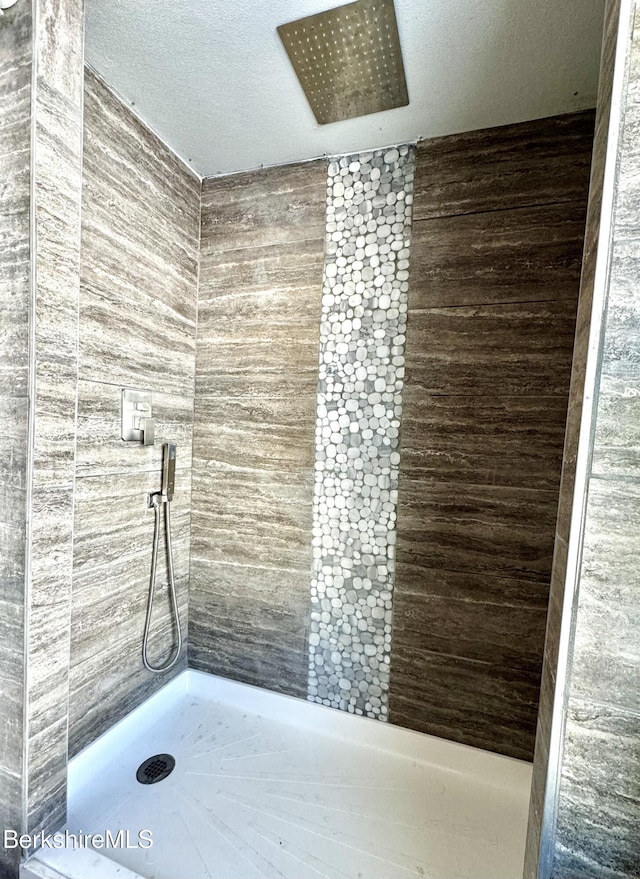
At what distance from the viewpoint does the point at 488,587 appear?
4.92ft

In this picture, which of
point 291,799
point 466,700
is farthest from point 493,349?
point 291,799

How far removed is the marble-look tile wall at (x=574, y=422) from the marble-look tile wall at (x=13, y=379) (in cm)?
122

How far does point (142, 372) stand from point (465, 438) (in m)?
1.26

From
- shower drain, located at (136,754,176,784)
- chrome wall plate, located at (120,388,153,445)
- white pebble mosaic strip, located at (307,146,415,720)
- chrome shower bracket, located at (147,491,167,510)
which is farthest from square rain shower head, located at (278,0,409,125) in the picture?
shower drain, located at (136,754,176,784)

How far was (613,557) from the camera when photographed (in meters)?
0.72

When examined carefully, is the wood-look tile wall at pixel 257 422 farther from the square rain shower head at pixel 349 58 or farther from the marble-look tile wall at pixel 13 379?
the marble-look tile wall at pixel 13 379

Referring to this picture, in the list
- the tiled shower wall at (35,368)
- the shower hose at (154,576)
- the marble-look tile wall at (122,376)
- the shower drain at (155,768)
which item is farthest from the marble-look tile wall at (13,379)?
the shower hose at (154,576)

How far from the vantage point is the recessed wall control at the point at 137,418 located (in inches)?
59.6

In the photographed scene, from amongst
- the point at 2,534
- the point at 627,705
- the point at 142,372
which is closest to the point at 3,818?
the point at 2,534

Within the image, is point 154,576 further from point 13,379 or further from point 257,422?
point 13,379

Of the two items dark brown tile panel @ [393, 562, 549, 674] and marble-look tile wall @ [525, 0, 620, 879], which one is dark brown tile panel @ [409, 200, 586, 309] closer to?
marble-look tile wall @ [525, 0, 620, 879]

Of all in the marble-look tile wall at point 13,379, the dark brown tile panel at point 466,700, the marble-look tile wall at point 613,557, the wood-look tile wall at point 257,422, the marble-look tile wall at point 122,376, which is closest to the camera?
the marble-look tile wall at point 613,557

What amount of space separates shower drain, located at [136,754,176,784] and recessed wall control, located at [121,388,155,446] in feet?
3.86

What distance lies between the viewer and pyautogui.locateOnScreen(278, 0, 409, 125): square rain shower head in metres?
1.12
